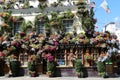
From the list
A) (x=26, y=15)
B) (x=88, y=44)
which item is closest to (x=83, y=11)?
(x=88, y=44)

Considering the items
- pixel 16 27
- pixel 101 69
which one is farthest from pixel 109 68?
pixel 16 27

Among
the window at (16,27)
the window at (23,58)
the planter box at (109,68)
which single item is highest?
the window at (16,27)

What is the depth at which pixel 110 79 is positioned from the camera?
21.9m

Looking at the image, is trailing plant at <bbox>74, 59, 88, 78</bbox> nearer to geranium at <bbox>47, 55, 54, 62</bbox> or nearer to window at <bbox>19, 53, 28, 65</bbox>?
geranium at <bbox>47, 55, 54, 62</bbox>

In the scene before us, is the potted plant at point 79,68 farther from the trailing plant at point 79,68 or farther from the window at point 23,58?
the window at point 23,58

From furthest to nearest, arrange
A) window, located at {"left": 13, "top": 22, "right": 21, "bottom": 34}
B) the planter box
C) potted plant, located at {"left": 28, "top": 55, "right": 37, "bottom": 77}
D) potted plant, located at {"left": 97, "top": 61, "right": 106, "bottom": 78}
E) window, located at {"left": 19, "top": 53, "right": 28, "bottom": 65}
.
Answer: window, located at {"left": 13, "top": 22, "right": 21, "bottom": 34} < window, located at {"left": 19, "top": 53, "right": 28, "bottom": 65} < the planter box < potted plant, located at {"left": 28, "top": 55, "right": 37, "bottom": 77} < potted plant, located at {"left": 97, "top": 61, "right": 106, "bottom": 78}

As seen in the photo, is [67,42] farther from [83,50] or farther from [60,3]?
[60,3]

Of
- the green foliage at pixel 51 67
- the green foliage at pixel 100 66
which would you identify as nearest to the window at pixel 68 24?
the green foliage at pixel 51 67

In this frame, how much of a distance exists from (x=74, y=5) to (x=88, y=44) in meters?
3.99

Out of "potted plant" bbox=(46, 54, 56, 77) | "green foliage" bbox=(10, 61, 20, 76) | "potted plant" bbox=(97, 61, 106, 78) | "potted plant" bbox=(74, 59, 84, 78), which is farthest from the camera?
"green foliage" bbox=(10, 61, 20, 76)

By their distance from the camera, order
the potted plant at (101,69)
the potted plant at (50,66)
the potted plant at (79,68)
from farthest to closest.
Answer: the potted plant at (50,66), the potted plant at (79,68), the potted plant at (101,69)

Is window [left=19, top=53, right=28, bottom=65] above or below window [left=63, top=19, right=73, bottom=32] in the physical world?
below

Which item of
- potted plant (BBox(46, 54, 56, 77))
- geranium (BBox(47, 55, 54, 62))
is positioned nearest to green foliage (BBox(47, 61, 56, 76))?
potted plant (BBox(46, 54, 56, 77))

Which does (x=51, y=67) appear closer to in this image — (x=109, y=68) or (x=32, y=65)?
(x=32, y=65)
